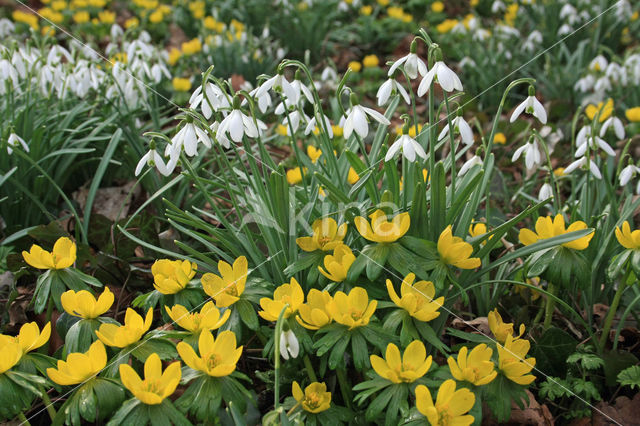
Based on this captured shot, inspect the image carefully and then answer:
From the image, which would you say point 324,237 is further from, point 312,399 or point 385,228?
point 312,399

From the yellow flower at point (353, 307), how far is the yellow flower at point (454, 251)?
0.78 ft

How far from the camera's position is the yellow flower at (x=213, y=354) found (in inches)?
50.8

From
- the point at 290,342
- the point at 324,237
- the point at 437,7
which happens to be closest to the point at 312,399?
the point at 290,342

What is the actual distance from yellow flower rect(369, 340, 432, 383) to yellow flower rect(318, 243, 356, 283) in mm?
251

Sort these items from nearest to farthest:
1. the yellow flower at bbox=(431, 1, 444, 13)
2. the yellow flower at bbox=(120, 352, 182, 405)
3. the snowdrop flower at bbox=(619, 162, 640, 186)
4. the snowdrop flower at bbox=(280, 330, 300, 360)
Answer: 1. the yellow flower at bbox=(120, 352, 182, 405)
2. the snowdrop flower at bbox=(280, 330, 300, 360)
3. the snowdrop flower at bbox=(619, 162, 640, 186)
4. the yellow flower at bbox=(431, 1, 444, 13)

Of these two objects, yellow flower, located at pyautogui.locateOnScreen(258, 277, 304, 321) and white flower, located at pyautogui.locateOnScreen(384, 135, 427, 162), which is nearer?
yellow flower, located at pyautogui.locateOnScreen(258, 277, 304, 321)

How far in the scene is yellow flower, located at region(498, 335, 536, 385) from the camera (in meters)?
1.43

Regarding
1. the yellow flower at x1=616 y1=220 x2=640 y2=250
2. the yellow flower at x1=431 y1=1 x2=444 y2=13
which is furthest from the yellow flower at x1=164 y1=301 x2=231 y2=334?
the yellow flower at x1=431 y1=1 x2=444 y2=13

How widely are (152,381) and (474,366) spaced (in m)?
0.73

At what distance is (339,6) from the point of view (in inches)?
226

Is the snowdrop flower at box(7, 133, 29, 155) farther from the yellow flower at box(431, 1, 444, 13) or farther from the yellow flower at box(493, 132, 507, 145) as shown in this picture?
the yellow flower at box(431, 1, 444, 13)

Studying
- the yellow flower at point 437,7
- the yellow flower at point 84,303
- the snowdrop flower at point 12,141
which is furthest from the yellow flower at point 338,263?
the yellow flower at point 437,7

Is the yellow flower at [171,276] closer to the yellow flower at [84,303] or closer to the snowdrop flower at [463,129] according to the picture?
the yellow flower at [84,303]

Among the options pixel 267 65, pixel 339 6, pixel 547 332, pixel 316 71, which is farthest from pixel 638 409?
pixel 339 6
